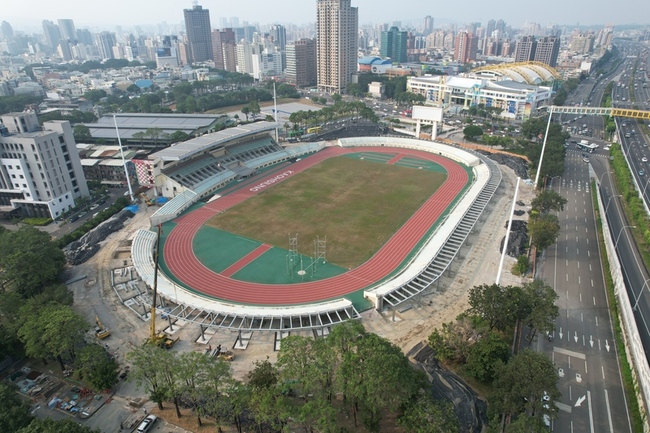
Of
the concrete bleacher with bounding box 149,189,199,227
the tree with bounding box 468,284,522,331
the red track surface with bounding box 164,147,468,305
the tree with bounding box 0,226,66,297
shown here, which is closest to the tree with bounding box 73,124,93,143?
the concrete bleacher with bounding box 149,189,199,227

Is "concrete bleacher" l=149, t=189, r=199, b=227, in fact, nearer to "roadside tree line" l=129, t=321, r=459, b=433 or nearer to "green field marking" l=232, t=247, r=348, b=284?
"green field marking" l=232, t=247, r=348, b=284

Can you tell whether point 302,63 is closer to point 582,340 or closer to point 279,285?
point 279,285

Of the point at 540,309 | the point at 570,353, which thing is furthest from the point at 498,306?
the point at 570,353

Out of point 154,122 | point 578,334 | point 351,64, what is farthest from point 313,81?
point 578,334

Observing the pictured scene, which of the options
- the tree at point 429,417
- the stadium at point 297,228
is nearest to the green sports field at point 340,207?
the stadium at point 297,228

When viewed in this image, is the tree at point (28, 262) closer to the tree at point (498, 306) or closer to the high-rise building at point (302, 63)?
the tree at point (498, 306)

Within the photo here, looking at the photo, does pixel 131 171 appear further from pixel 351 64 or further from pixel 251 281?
pixel 351 64
